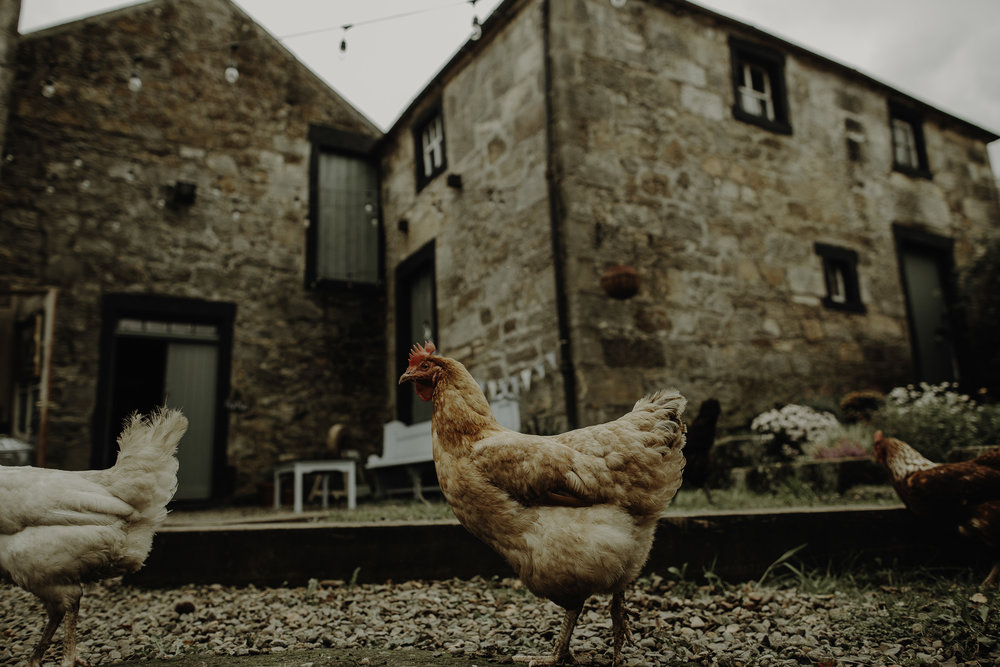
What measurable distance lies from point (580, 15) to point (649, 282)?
3.19 metres

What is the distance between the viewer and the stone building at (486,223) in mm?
7246

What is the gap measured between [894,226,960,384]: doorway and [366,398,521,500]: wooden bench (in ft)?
20.9

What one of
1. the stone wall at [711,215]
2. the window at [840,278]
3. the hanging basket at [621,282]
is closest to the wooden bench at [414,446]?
the stone wall at [711,215]

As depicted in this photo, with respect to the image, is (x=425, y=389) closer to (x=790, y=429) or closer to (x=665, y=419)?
(x=665, y=419)

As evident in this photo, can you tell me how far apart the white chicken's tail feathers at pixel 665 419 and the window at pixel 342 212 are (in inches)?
324

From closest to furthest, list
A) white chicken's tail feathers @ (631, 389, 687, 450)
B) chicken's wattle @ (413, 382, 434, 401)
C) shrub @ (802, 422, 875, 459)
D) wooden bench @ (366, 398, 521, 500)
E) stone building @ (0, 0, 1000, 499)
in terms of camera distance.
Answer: white chicken's tail feathers @ (631, 389, 687, 450) → chicken's wattle @ (413, 382, 434, 401) → shrub @ (802, 422, 875, 459) → wooden bench @ (366, 398, 521, 500) → stone building @ (0, 0, 1000, 499)

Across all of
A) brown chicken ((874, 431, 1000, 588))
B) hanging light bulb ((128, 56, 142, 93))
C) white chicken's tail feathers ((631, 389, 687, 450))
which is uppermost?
hanging light bulb ((128, 56, 142, 93))

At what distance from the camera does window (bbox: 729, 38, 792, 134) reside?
340 inches

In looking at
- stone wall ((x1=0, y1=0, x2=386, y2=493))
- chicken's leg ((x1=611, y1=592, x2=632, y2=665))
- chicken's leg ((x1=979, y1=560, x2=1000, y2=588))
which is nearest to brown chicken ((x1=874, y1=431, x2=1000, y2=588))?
chicken's leg ((x1=979, y1=560, x2=1000, y2=588))

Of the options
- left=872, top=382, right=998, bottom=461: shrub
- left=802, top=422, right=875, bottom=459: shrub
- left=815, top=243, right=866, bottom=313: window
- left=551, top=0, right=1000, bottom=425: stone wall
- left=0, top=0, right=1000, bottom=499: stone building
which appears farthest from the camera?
left=815, top=243, right=866, bottom=313: window

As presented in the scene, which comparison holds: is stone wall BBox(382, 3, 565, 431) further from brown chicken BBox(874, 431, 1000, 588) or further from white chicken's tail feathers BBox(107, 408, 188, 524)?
white chicken's tail feathers BBox(107, 408, 188, 524)

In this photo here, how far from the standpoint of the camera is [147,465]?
108 inches

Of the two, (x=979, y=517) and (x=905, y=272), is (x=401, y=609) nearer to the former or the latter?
(x=979, y=517)

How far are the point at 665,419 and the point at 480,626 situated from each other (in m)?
1.37
